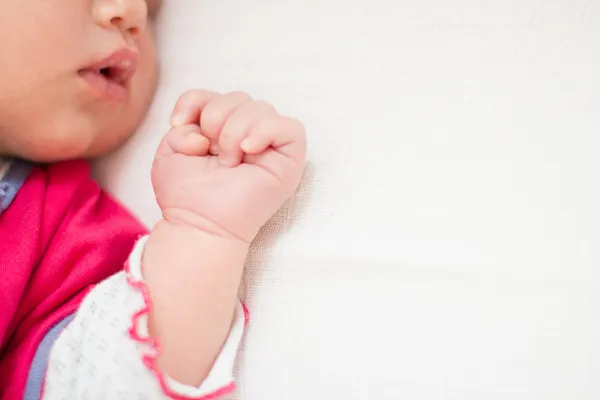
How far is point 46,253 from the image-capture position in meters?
0.66

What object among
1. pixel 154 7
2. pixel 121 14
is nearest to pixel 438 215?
pixel 121 14

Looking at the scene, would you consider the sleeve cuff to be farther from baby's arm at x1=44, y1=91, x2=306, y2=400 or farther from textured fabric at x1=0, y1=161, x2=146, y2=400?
textured fabric at x1=0, y1=161, x2=146, y2=400

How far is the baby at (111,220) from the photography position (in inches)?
21.9

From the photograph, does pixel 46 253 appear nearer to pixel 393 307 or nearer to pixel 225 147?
pixel 225 147

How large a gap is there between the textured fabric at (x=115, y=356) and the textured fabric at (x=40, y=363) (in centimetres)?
2

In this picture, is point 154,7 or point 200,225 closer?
point 200,225

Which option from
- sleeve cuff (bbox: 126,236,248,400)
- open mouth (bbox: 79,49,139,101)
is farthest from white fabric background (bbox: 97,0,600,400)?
open mouth (bbox: 79,49,139,101)

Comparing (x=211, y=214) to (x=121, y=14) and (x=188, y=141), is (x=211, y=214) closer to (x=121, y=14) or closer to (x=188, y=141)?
(x=188, y=141)

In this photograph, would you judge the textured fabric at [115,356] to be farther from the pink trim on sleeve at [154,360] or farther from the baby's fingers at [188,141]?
the baby's fingers at [188,141]

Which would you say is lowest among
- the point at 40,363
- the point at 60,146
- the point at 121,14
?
the point at 40,363

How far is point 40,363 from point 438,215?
39 cm

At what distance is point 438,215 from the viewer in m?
0.56

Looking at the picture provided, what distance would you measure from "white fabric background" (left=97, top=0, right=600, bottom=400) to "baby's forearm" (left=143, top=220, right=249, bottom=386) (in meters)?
0.03

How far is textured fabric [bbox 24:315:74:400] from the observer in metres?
0.58
